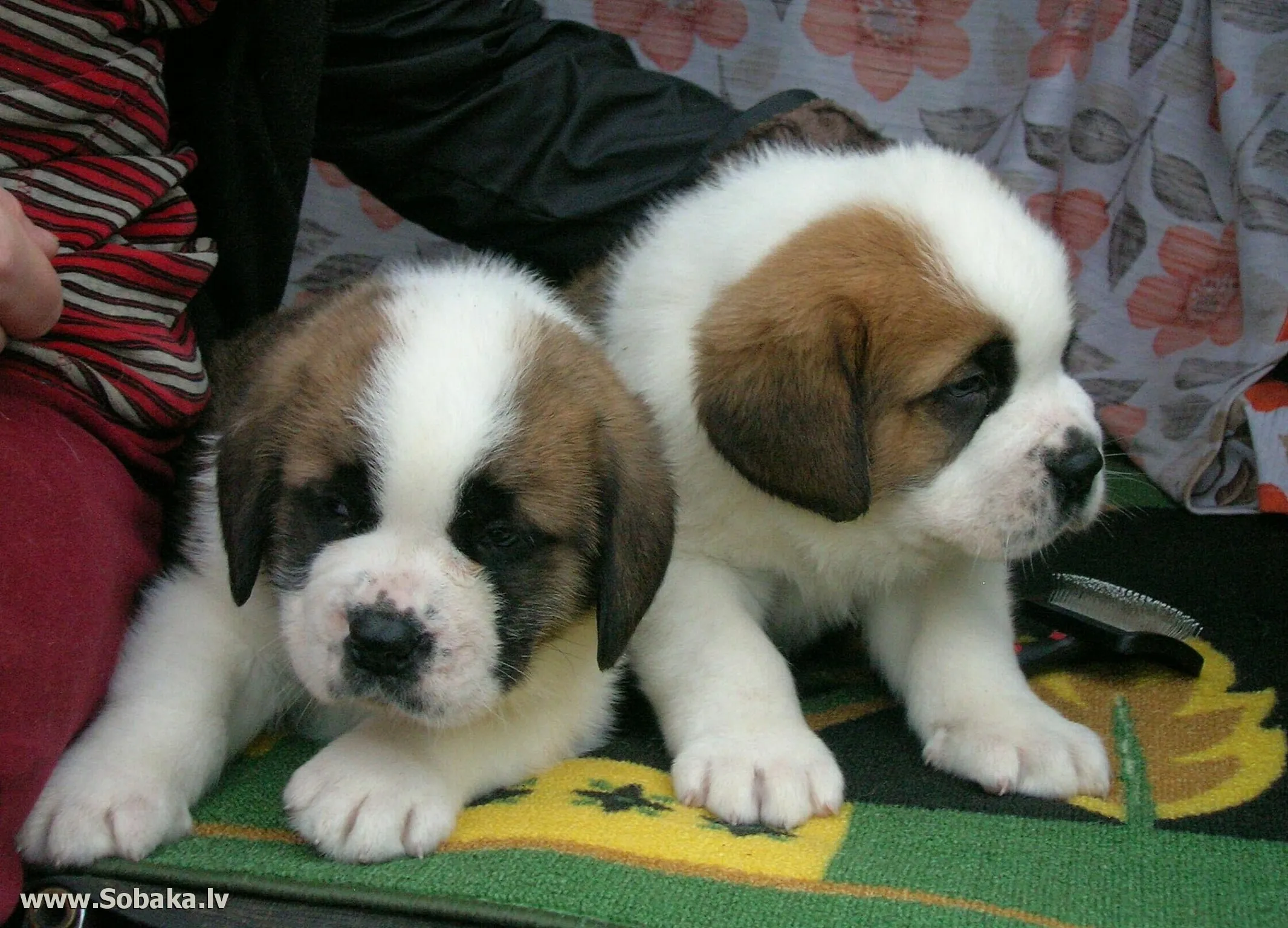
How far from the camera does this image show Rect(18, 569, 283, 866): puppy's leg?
191cm

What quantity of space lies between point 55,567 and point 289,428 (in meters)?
0.45

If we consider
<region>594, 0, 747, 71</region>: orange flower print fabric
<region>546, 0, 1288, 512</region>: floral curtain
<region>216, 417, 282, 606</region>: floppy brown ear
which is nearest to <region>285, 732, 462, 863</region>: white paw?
<region>216, 417, 282, 606</region>: floppy brown ear

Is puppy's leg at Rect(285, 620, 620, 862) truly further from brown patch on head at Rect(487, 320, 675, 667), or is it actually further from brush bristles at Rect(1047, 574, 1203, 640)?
brush bristles at Rect(1047, 574, 1203, 640)

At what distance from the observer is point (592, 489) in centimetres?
222

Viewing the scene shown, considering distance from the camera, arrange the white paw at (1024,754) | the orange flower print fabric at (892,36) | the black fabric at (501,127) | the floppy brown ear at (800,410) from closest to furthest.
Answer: the white paw at (1024,754), the floppy brown ear at (800,410), the black fabric at (501,127), the orange flower print fabric at (892,36)

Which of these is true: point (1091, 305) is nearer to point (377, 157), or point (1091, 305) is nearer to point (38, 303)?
point (377, 157)

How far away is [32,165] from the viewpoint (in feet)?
7.85

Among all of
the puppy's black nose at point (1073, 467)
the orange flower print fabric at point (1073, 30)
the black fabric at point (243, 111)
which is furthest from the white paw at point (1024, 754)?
the orange flower print fabric at point (1073, 30)

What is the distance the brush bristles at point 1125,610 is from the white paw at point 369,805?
1529mm

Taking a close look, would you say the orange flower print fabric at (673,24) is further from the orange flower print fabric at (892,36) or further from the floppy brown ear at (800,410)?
the floppy brown ear at (800,410)

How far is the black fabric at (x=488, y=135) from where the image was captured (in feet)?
10.6

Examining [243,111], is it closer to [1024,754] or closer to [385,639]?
[385,639]

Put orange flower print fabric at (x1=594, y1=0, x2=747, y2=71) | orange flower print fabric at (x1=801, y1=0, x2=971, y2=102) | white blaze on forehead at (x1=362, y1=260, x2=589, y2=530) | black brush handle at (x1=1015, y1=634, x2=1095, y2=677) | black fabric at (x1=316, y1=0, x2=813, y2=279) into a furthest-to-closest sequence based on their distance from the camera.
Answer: orange flower print fabric at (x1=594, y1=0, x2=747, y2=71), orange flower print fabric at (x1=801, y1=0, x2=971, y2=102), black fabric at (x1=316, y1=0, x2=813, y2=279), black brush handle at (x1=1015, y1=634, x2=1095, y2=677), white blaze on forehead at (x1=362, y1=260, x2=589, y2=530)

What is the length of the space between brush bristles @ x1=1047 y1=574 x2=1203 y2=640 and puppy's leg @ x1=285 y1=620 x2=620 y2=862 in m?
1.12
